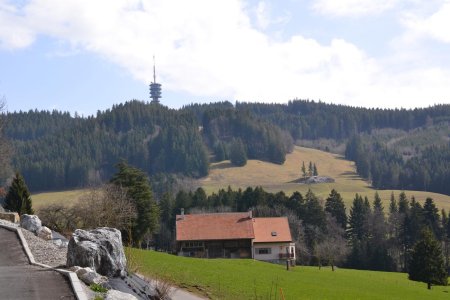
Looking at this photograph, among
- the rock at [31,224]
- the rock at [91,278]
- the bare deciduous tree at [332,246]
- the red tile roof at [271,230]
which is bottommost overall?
the bare deciduous tree at [332,246]

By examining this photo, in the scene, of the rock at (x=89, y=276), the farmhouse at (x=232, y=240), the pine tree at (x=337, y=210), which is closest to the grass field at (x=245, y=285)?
the rock at (x=89, y=276)

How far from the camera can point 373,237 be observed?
10188 cm

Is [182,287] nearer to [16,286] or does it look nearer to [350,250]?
[16,286]

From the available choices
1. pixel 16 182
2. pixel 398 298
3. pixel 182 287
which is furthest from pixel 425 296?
pixel 16 182

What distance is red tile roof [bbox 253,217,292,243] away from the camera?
7656 cm

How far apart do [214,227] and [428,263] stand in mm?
27752

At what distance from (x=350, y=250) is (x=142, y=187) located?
149ft

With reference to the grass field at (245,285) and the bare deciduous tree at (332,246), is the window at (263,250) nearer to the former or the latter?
the bare deciduous tree at (332,246)

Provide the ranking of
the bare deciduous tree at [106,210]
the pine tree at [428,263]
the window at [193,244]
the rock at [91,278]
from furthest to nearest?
the window at [193,244] → the pine tree at [428,263] → the bare deciduous tree at [106,210] → the rock at [91,278]

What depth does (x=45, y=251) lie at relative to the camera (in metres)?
24.3

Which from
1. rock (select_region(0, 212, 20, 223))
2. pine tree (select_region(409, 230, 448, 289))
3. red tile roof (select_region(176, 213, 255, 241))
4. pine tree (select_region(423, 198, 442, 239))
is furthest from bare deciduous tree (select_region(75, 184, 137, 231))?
pine tree (select_region(423, 198, 442, 239))

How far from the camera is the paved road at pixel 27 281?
15679mm

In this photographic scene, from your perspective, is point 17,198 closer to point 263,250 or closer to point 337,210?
point 263,250

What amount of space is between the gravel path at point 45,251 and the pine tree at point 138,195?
1227 inches
